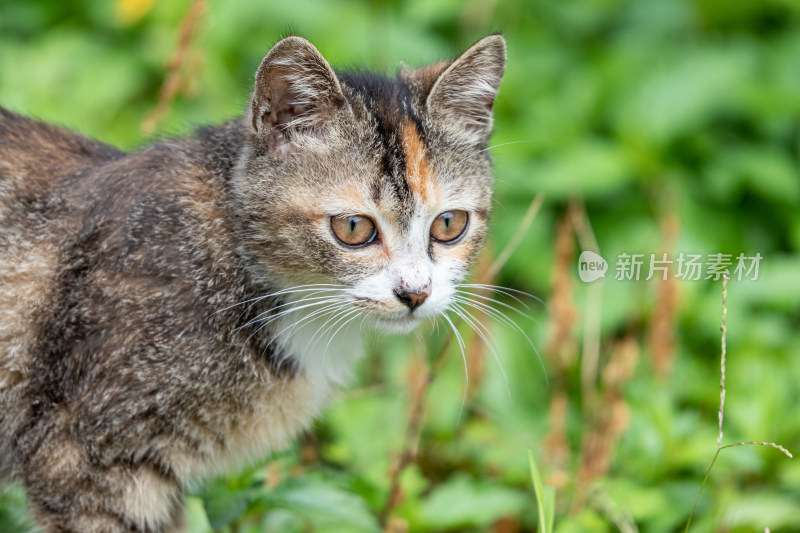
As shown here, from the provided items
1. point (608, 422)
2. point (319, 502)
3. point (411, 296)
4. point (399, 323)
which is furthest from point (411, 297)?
point (608, 422)

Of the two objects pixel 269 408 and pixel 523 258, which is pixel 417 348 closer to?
pixel 523 258

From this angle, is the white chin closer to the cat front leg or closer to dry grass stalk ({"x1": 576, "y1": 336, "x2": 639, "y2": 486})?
the cat front leg

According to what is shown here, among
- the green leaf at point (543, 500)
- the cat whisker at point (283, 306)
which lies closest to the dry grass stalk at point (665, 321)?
the green leaf at point (543, 500)

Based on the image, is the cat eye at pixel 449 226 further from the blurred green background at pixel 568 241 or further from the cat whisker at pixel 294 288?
the blurred green background at pixel 568 241

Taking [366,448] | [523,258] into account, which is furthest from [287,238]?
[523,258]

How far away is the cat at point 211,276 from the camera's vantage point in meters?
2.61

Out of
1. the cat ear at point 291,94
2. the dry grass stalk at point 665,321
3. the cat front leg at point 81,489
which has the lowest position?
the cat front leg at point 81,489

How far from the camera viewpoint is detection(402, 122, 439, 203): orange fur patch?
8.71ft

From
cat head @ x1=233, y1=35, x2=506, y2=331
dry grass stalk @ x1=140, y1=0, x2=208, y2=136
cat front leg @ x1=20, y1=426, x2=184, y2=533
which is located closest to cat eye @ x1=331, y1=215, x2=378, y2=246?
cat head @ x1=233, y1=35, x2=506, y2=331

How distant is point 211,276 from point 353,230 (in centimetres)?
44

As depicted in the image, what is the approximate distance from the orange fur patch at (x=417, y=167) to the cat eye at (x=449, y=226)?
9 cm

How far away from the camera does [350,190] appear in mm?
2631

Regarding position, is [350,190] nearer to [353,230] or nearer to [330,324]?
[353,230]

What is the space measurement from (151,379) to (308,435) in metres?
1.42
